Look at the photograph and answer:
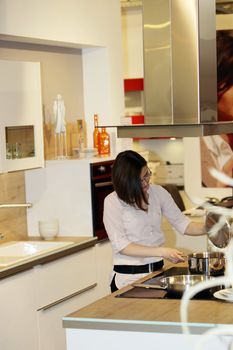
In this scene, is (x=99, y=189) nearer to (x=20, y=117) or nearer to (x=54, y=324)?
(x=20, y=117)

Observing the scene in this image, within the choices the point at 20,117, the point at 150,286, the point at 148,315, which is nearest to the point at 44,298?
the point at 20,117

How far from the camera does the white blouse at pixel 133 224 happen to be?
12.9 feet

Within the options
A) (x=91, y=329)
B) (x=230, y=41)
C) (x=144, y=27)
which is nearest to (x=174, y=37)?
(x=144, y=27)

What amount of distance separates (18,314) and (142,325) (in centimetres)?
173

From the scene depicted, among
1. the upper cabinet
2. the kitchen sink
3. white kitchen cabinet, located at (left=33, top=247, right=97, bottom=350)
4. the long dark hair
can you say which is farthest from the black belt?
the upper cabinet

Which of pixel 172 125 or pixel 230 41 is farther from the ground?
pixel 230 41

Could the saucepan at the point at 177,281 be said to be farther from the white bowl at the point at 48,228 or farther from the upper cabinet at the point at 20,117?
the white bowl at the point at 48,228

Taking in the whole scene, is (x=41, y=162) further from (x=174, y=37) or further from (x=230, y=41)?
(x=230, y=41)

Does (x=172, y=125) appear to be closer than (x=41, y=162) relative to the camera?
Yes

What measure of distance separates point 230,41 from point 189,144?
1430 mm

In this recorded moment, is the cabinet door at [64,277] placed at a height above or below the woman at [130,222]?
below

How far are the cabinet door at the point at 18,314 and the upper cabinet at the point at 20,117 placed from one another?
724 millimetres

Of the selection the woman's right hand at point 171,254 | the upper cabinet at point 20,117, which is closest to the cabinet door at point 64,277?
the upper cabinet at point 20,117

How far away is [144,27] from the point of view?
13.4ft
